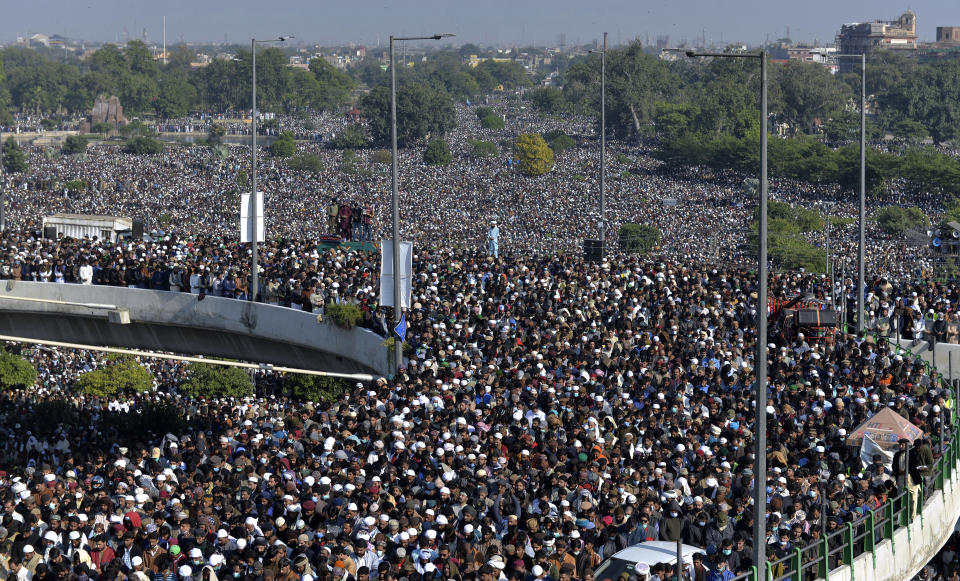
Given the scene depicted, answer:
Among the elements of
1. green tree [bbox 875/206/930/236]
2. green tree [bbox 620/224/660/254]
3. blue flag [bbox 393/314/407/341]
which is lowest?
blue flag [bbox 393/314/407/341]

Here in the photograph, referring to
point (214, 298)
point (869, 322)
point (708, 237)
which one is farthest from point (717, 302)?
point (708, 237)

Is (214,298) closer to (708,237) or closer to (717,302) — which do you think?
(717,302)

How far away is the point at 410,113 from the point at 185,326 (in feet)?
377

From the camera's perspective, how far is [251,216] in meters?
32.4

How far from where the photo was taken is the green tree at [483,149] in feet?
463

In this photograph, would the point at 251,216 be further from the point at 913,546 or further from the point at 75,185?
the point at 75,185

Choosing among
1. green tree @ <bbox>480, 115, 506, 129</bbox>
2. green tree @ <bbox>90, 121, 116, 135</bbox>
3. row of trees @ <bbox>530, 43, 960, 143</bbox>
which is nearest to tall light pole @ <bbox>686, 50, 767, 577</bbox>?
row of trees @ <bbox>530, 43, 960, 143</bbox>

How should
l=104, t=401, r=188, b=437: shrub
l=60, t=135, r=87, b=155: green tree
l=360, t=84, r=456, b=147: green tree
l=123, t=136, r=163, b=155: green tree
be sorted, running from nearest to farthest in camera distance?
l=104, t=401, r=188, b=437: shrub
l=123, t=136, r=163, b=155: green tree
l=60, t=135, r=87, b=155: green tree
l=360, t=84, r=456, b=147: green tree

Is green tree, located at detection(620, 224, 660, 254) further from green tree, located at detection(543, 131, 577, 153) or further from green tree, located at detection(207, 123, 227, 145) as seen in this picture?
green tree, located at detection(207, 123, 227, 145)

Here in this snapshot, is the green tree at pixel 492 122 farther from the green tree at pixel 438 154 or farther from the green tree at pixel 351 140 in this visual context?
the green tree at pixel 438 154

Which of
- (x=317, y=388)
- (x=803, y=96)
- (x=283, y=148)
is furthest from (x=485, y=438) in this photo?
(x=803, y=96)

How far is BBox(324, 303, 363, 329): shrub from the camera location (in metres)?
31.3

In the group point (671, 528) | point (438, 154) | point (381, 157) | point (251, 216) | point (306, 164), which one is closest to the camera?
point (671, 528)

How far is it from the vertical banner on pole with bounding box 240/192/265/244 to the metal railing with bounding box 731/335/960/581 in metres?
17.7
